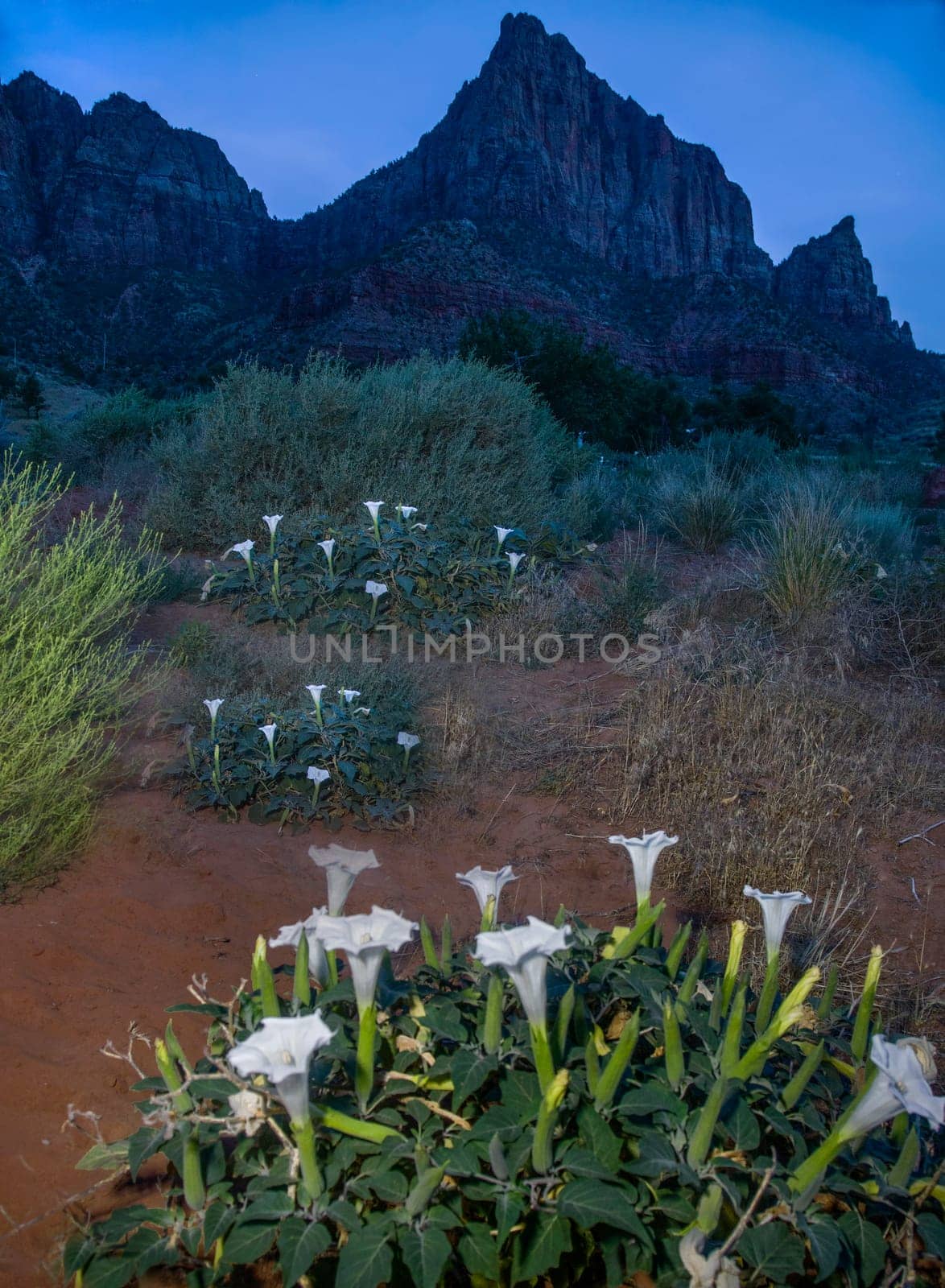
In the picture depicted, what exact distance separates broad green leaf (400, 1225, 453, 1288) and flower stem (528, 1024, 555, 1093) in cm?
25

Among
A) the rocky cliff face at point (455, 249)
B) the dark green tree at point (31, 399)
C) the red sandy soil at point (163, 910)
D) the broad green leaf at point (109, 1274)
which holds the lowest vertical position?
the red sandy soil at point (163, 910)

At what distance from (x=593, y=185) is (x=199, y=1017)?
80574mm

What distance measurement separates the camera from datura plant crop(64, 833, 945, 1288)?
50.1 inches

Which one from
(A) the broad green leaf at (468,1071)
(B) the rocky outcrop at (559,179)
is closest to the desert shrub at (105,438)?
(A) the broad green leaf at (468,1071)

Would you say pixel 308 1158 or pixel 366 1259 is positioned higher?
pixel 308 1158

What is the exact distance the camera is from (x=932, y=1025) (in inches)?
102

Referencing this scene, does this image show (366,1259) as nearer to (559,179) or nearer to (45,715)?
(45,715)

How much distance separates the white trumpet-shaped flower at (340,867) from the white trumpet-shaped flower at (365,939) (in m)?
0.24

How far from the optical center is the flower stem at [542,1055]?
53.4 inches

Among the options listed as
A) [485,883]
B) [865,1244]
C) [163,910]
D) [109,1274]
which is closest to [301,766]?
[163,910]

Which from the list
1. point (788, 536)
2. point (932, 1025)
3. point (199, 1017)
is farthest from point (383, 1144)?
point (788, 536)

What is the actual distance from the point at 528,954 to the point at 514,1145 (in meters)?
0.36

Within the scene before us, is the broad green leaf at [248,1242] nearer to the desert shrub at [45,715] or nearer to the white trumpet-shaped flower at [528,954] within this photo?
the white trumpet-shaped flower at [528,954]

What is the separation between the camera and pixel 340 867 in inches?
65.2
